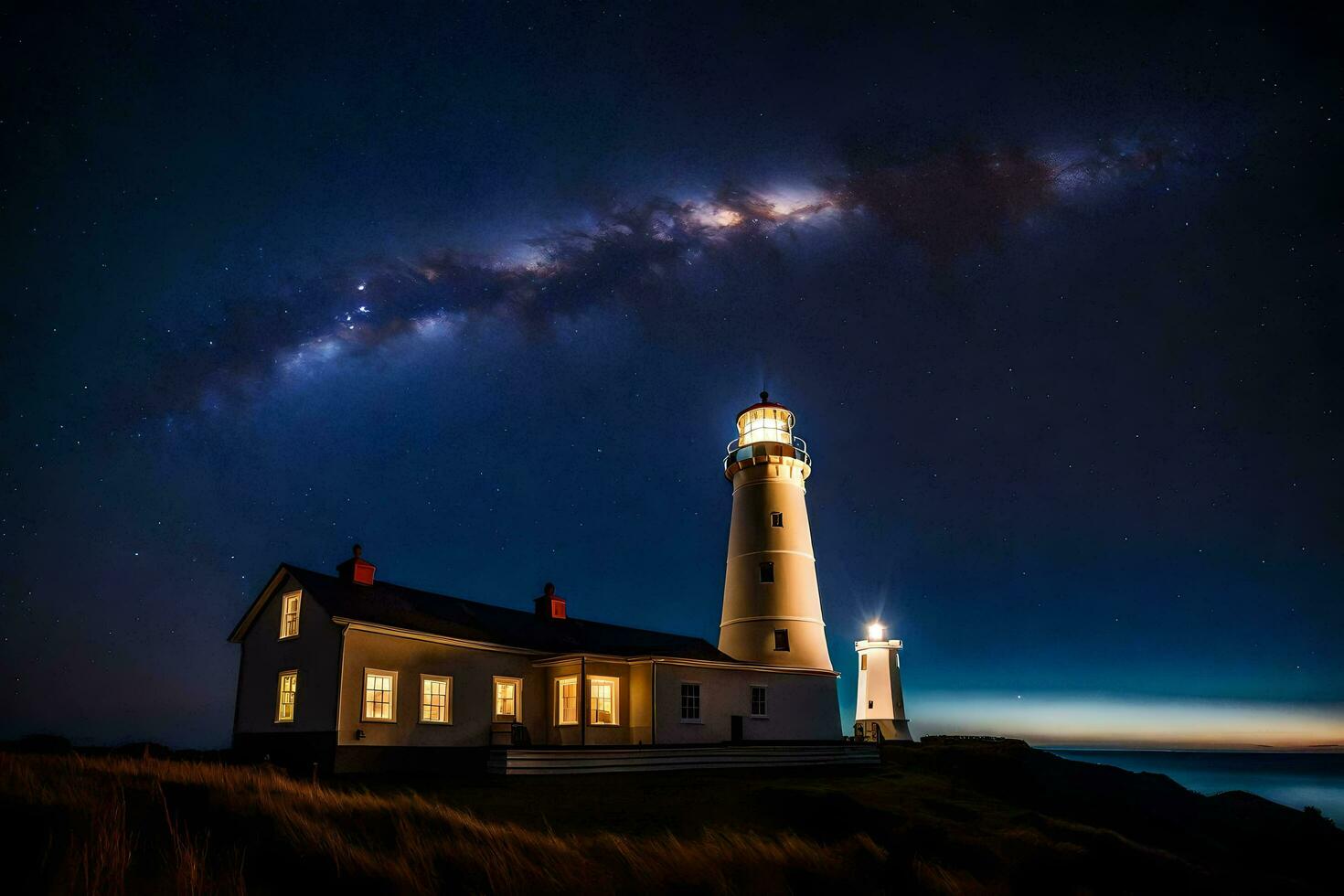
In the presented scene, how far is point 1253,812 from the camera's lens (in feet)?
150

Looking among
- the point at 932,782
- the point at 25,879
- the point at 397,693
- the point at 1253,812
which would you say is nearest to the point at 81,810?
the point at 25,879

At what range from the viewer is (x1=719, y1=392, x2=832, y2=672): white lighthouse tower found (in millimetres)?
29172

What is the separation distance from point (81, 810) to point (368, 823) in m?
2.82

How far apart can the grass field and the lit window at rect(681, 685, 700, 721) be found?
3.03 m

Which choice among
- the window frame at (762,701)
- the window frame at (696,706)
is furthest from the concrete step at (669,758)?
the window frame at (762,701)

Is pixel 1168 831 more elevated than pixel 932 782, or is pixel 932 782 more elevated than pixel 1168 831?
pixel 932 782

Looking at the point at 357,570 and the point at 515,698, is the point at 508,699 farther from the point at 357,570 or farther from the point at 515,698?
the point at 357,570

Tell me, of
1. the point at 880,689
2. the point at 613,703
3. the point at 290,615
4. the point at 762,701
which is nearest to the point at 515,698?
the point at 613,703

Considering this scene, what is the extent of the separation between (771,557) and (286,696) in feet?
54.4

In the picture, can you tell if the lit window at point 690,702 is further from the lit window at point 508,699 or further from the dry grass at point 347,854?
the dry grass at point 347,854

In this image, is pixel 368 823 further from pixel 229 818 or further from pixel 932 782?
pixel 932 782

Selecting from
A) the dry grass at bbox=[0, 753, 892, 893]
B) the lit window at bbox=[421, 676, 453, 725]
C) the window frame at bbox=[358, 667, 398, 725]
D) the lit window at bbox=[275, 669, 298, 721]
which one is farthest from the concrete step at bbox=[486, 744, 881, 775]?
the dry grass at bbox=[0, 753, 892, 893]

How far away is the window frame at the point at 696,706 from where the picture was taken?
79.7ft

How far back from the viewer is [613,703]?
78.1 ft
